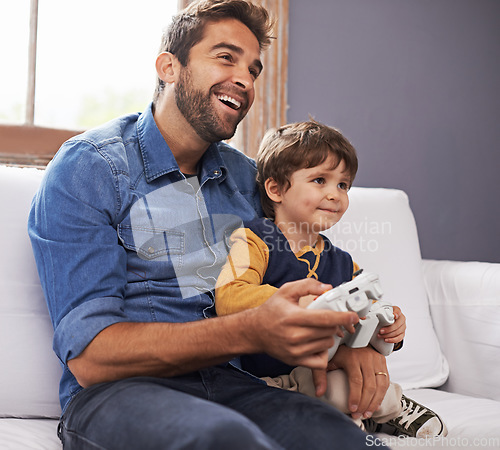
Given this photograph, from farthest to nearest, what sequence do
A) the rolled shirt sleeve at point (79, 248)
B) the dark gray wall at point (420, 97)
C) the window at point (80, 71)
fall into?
the dark gray wall at point (420, 97)
the window at point (80, 71)
the rolled shirt sleeve at point (79, 248)

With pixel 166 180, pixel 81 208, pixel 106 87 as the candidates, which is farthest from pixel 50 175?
pixel 106 87

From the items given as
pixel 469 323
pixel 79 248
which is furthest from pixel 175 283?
pixel 469 323

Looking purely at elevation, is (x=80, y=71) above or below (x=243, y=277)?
above

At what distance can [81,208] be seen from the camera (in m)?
1.04

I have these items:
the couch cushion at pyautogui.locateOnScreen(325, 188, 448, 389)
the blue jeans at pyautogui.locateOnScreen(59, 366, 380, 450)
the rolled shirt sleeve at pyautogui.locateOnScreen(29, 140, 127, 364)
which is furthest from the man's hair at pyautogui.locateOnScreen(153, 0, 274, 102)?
the blue jeans at pyautogui.locateOnScreen(59, 366, 380, 450)

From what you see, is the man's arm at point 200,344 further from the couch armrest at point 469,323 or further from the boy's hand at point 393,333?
the couch armrest at point 469,323

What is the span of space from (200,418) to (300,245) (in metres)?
0.63

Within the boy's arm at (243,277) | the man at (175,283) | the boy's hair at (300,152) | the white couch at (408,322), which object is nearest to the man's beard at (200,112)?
the man at (175,283)

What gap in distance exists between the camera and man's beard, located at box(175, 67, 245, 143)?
1288 mm

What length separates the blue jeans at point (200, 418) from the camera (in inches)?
30.1

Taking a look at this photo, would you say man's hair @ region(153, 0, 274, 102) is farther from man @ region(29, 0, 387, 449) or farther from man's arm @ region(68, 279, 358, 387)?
man's arm @ region(68, 279, 358, 387)

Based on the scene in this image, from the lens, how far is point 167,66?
53.8 inches

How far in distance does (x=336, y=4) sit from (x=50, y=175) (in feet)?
6.74

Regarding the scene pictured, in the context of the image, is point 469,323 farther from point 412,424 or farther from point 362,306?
point 362,306
